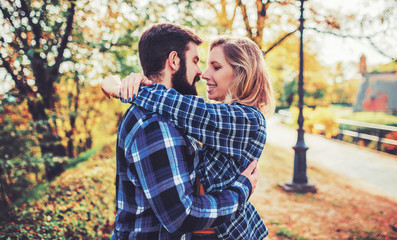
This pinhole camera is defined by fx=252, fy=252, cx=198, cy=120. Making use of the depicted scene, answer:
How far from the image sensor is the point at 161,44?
4.96 feet

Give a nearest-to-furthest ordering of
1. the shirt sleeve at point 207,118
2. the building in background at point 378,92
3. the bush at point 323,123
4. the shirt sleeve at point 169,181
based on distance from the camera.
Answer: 1. the shirt sleeve at point 169,181
2. the shirt sleeve at point 207,118
3. the bush at point 323,123
4. the building in background at point 378,92

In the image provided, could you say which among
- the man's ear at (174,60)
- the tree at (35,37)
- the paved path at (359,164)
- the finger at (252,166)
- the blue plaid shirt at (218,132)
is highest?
the tree at (35,37)

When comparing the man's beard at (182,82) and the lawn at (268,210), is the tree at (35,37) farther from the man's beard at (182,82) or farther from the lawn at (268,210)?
the man's beard at (182,82)

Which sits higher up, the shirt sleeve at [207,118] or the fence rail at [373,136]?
the shirt sleeve at [207,118]

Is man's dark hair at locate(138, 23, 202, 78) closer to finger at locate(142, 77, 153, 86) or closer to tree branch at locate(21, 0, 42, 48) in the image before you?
finger at locate(142, 77, 153, 86)

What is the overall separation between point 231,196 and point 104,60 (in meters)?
→ 5.31

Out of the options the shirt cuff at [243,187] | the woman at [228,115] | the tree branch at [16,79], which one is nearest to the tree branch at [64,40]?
the tree branch at [16,79]

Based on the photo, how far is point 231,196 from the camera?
1340mm

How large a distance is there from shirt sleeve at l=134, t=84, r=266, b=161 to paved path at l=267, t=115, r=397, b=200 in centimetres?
712

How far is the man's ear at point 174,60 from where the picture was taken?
59.6 inches

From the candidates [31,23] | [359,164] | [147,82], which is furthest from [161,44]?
[359,164]

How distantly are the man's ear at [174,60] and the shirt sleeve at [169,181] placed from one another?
434 mm

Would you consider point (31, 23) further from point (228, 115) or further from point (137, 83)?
point (228, 115)

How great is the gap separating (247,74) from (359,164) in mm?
9824
